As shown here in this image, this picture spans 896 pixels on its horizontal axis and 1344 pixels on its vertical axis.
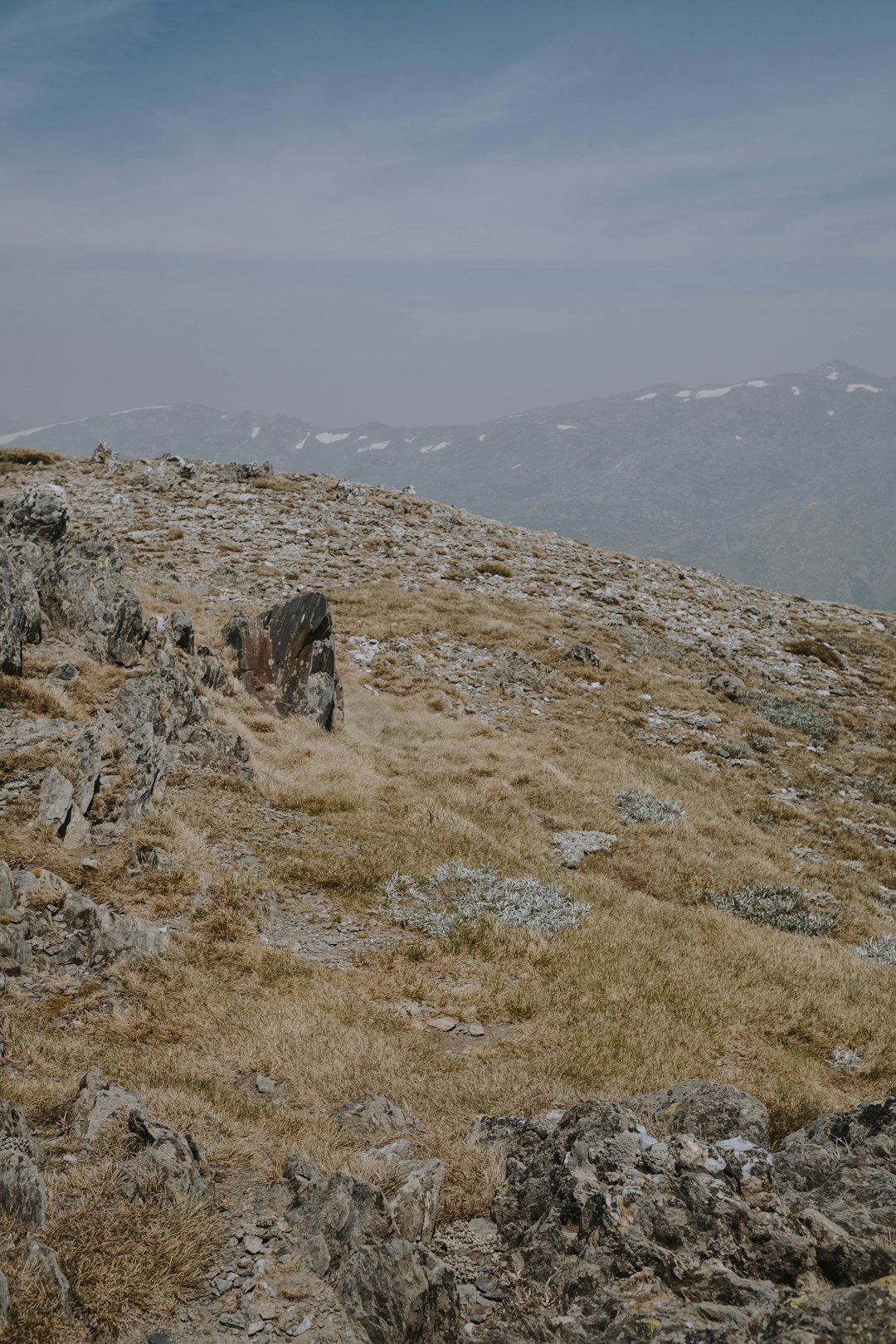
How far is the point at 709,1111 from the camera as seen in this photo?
657 cm

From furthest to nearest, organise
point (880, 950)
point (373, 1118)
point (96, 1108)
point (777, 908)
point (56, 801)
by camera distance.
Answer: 1. point (777, 908)
2. point (880, 950)
3. point (56, 801)
4. point (373, 1118)
5. point (96, 1108)

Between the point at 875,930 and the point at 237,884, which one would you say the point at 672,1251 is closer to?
the point at 237,884

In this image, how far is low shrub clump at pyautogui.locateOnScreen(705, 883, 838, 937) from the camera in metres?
15.4

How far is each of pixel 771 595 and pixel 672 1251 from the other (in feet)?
168

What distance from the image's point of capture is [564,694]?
29281 millimetres

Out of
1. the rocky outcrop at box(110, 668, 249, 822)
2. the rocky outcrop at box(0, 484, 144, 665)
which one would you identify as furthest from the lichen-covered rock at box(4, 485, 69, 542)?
the rocky outcrop at box(110, 668, 249, 822)

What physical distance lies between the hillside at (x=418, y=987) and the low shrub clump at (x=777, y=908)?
4.7 inches

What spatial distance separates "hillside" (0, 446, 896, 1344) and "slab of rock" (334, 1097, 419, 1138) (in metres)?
0.06

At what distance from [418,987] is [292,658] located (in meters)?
13.9

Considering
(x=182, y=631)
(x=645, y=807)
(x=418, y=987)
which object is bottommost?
(x=645, y=807)

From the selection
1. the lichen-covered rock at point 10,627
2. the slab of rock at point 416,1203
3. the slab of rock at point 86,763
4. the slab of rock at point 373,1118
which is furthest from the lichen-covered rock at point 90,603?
the slab of rock at point 416,1203

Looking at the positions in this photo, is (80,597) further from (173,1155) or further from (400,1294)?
(400,1294)

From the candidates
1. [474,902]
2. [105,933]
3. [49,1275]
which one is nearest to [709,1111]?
[49,1275]

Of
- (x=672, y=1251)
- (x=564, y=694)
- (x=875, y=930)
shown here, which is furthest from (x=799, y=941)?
(x=564, y=694)
